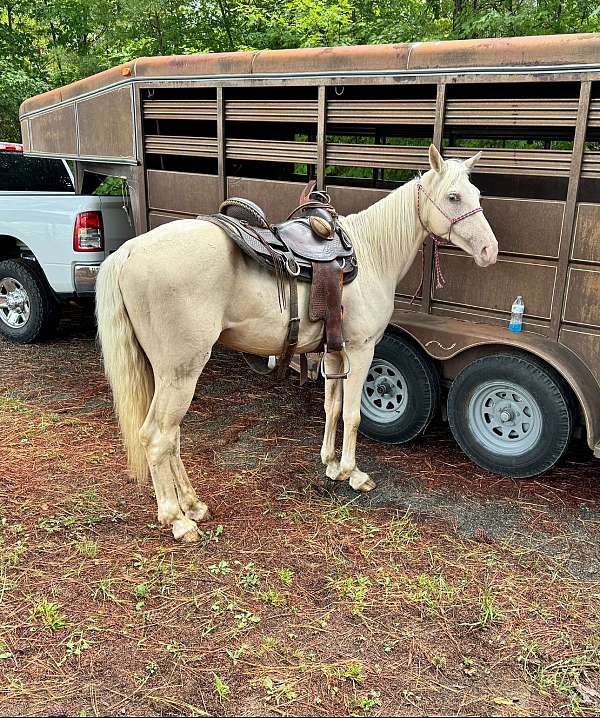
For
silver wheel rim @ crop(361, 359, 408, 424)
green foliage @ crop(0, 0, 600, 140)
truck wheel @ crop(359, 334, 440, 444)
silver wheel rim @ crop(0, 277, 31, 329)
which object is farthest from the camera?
green foliage @ crop(0, 0, 600, 140)

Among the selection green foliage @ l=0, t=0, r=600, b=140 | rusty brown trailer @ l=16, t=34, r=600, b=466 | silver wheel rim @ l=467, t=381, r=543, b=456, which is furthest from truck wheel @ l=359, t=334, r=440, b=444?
green foliage @ l=0, t=0, r=600, b=140

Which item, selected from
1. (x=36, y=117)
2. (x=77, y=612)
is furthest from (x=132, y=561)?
(x=36, y=117)

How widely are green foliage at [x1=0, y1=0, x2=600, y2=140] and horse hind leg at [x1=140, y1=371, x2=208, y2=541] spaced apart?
282 inches

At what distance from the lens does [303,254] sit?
3613 mm

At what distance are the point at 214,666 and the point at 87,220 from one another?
4812mm

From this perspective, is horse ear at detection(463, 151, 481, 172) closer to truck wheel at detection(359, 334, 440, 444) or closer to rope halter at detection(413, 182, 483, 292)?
rope halter at detection(413, 182, 483, 292)

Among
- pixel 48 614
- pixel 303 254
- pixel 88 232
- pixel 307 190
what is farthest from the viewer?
pixel 88 232

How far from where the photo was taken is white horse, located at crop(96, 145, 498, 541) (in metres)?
3.22

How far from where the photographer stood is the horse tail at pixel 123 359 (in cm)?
333

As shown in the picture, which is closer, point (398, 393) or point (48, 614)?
point (48, 614)

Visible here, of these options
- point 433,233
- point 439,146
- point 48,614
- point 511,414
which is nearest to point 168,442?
point 48,614

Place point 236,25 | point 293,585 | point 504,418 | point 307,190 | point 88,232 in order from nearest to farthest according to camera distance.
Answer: point 293,585 < point 504,418 < point 307,190 < point 88,232 < point 236,25

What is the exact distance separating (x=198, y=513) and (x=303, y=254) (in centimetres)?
164

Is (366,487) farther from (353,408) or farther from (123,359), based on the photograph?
(123,359)
